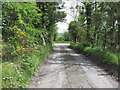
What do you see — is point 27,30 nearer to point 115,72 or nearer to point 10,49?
point 10,49

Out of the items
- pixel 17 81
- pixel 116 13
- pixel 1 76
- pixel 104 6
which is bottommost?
pixel 17 81

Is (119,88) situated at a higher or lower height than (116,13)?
lower

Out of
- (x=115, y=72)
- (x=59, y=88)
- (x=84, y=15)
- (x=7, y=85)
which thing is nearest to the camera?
(x=7, y=85)

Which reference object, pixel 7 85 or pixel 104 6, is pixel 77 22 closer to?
pixel 104 6

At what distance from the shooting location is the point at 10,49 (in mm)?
4652

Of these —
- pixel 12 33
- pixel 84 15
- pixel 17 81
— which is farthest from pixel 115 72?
pixel 84 15

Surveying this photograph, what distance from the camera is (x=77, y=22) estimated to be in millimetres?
16859

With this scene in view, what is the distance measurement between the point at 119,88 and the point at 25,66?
3521mm

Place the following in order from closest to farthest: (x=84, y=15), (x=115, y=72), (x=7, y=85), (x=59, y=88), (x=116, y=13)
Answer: (x=7, y=85) → (x=59, y=88) → (x=115, y=72) → (x=116, y=13) → (x=84, y=15)

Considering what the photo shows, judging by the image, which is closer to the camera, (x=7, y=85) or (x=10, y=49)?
(x=7, y=85)

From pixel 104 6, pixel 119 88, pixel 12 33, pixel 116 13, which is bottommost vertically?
pixel 119 88

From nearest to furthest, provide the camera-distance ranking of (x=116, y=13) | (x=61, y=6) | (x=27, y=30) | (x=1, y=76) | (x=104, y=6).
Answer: (x=1, y=76), (x=27, y=30), (x=116, y=13), (x=104, y=6), (x=61, y=6)

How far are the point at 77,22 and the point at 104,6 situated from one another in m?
8.97

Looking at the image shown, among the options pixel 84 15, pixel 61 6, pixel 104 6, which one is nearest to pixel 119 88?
pixel 104 6
